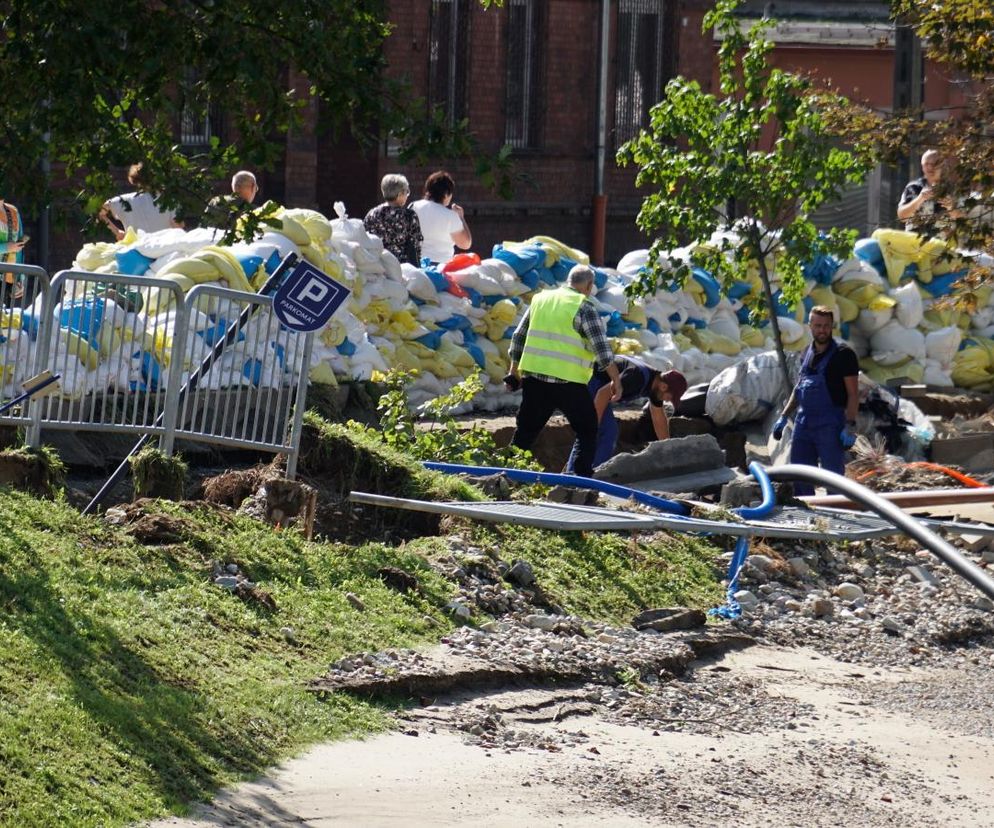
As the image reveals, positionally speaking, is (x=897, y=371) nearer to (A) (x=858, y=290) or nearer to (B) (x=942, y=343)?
(B) (x=942, y=343)

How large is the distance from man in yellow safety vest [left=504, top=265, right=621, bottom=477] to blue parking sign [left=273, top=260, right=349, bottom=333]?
8.79ft

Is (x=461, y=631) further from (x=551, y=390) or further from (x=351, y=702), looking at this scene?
(x=551, y=390)

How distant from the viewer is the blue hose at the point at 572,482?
11.1 metres

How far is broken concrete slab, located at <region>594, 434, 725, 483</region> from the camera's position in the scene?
12500mm

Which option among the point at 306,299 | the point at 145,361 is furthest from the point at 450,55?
the point at 306,299

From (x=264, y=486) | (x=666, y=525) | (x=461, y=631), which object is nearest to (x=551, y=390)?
(x=666, y=525)

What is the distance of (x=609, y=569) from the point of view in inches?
397

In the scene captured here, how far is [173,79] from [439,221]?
946 centimetres

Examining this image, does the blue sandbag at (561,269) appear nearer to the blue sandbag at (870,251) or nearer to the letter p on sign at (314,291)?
the blue sandbag at (870,251)

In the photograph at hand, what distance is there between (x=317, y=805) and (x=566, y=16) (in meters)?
20.1

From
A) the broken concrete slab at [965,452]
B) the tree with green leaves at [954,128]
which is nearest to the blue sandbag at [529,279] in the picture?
the tree with green leaves at [954,128]

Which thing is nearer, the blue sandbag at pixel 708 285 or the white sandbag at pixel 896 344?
the blue sandbag at pixel 708 285

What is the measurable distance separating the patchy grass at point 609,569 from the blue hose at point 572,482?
40 cm

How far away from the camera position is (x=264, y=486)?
31.8 feet
